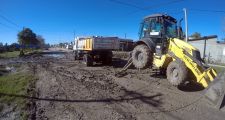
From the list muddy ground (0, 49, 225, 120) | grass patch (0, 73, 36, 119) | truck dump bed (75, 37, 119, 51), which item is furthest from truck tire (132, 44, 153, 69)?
truck dump bed (75, 37, 119, 51)

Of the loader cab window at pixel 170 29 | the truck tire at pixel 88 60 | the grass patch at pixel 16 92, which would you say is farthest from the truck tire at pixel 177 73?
the truck tire at pixel 88 60

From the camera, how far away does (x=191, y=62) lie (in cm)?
879

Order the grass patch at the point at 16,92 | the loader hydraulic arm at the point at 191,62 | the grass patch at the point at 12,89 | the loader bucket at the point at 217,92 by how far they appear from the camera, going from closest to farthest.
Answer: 1. the loader bucket at the point at 217,92
2. the grass patch at the point at 16,92
3. the loader hydraulic arm at the point at 191,62
4. the grass patch at the point at 12,89

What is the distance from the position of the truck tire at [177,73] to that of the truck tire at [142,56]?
1.62 m

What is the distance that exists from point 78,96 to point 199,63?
4749 millimetres

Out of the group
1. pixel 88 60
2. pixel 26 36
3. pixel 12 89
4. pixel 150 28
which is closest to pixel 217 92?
pixel 150 28

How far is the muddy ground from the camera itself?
6832mm

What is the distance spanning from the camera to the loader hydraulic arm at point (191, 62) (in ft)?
27.1

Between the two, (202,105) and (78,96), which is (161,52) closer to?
(202,105)

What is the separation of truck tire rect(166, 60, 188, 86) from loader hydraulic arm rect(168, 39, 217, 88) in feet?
0.85

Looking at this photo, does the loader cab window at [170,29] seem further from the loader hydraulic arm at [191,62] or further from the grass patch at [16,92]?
the grass patch at [16,92]

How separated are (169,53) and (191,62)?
143cm

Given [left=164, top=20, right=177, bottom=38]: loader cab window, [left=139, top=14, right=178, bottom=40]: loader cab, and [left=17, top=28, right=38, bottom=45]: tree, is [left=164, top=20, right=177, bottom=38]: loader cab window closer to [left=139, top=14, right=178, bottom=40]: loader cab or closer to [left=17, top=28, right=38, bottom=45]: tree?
[left=139, top=14, right=178, bottom=40]: loader cab

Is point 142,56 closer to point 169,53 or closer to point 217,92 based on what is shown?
point 169,53
